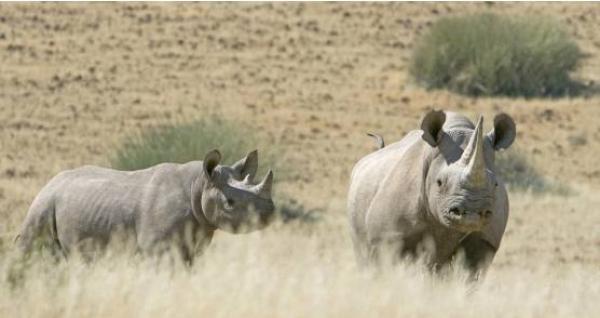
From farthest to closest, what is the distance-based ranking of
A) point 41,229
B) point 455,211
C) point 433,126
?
point 41,229 → point 433,126 → point 455,211

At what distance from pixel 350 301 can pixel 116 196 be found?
299cm

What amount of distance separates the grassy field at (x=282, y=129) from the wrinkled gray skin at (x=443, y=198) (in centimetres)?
31

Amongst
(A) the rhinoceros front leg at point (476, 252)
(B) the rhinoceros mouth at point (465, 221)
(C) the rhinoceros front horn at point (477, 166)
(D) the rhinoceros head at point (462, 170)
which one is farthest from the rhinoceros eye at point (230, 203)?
(C) the rhinoceros front horn at point (477, 166)

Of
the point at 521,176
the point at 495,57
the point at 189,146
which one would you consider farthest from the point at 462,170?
the point at 495,57

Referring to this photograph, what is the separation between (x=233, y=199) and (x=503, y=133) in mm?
1834

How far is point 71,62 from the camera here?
3850 centimetres

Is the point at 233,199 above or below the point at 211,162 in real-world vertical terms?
below

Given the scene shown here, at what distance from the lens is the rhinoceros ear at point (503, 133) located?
373 inches

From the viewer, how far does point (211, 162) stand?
10.4 meters

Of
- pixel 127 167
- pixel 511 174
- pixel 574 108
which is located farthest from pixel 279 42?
pixel 127 167

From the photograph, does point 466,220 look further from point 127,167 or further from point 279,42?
point 279,42

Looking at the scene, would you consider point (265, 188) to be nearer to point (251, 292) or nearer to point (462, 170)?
point (462, 170)

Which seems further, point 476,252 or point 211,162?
point 211,162

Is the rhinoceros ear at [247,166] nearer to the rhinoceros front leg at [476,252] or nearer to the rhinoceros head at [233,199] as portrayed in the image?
the rhinoceros head at [233,199]
